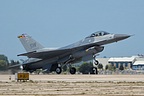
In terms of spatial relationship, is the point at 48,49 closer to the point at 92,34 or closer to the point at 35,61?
the point at 35,61

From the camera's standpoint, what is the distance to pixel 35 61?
5512cm

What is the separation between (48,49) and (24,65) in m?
3.74

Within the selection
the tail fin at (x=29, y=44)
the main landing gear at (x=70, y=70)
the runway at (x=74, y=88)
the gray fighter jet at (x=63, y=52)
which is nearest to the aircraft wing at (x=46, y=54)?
the gray fighter jet at (x=63, y=52)

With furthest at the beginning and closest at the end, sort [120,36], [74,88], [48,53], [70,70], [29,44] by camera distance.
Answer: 1. [29,44]
2. [48,53]
3. [70,70]
4. [120,36]
5. [74,88]

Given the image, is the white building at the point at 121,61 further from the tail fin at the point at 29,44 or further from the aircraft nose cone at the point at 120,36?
the aircraft nose cone at the point at 120,36

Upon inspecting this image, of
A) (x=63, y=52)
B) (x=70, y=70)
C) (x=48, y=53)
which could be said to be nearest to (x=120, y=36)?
(x=63, y=52)

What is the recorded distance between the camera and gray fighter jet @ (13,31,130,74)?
165 ft

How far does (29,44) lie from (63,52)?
5246 mm

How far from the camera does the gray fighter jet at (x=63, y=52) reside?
50.2m

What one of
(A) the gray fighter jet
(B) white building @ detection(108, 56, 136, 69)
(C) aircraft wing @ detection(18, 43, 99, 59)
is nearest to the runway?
(A) the gray fighter jet

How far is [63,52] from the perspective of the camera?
2093 inches

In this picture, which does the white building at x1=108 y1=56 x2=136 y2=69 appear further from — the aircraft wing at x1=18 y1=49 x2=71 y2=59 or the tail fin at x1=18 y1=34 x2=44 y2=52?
the aircraft wing at x1=18 y1=49 x2=71 y2=59

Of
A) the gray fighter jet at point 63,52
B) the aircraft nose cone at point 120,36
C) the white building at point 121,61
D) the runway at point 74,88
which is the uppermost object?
the white building at point 121,61

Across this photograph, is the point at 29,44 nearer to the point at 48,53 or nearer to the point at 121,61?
the point at 48,53
